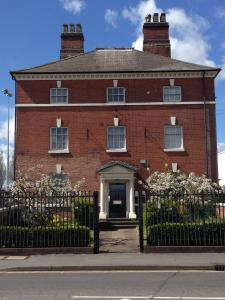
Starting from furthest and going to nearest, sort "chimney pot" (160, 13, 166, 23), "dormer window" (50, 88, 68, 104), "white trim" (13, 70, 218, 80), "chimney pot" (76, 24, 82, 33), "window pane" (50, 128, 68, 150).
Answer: "chimney pot" (76, 24, 82, 33) < "chimney pot" (160, 13, 166, 23) < "dormer window" (50, 88, 68, 104) < "white trim" (13, 70, 218, 80) < "window pane" (50, 128, 68, 150)

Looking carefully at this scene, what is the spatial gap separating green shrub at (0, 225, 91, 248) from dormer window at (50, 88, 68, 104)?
17.0 metres

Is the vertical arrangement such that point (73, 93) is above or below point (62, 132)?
above

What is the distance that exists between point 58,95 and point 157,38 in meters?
9.42

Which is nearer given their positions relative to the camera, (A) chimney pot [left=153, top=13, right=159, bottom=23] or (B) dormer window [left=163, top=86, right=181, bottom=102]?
(B) dormer window [left=163, top=86, right=181, bottom=102]

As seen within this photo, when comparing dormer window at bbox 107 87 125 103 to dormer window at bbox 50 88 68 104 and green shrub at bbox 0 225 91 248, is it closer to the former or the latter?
dormer window at bbox 50 88 68 104

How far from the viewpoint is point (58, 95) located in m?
33.2

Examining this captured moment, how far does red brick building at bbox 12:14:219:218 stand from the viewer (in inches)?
1259

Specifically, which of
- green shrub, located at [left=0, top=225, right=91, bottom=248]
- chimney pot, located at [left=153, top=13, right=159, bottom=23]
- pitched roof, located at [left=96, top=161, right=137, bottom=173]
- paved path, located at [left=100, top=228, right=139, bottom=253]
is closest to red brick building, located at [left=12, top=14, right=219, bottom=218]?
pitched roof, located at [left=96, top=161, right=137, bottom=173]

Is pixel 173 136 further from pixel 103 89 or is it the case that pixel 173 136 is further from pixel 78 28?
pixel 78 28

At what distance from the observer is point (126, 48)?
36500 millimetres

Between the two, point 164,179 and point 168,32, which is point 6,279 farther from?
point 168,32

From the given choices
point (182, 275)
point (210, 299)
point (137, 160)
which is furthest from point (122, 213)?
point (210, 299)

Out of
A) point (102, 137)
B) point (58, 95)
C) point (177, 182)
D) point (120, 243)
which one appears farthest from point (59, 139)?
point (120, 243)

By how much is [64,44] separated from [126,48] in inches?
194
